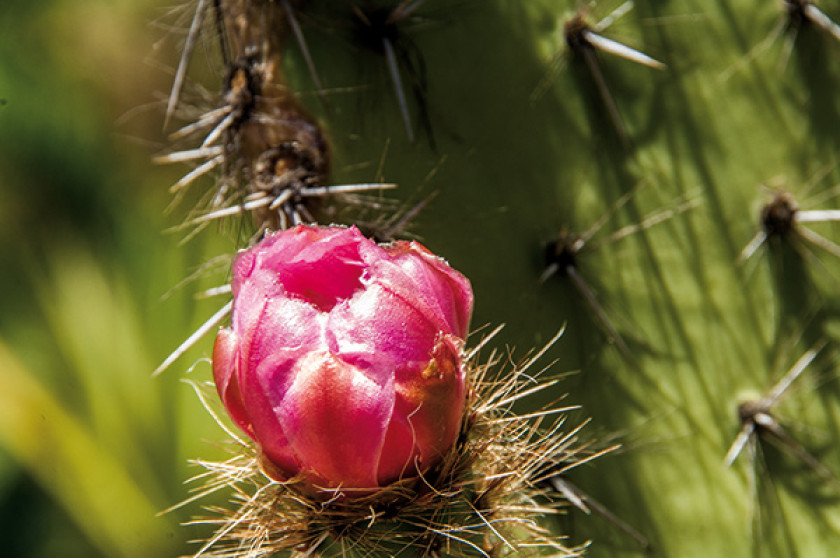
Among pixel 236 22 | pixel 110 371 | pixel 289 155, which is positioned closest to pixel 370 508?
pixel 289 155

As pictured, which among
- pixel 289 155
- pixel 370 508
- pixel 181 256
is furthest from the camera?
pixel 181 256

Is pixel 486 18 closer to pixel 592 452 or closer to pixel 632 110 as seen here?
pixel 632 110

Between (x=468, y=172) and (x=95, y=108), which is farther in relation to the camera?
(x=95, y=108)

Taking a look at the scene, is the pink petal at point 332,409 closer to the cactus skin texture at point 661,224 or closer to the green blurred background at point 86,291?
the cactus skin texture at point 661,224

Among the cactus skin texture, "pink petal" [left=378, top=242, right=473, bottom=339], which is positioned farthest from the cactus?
"pink petal" [left=378, top=242, right=473, bottom=339]

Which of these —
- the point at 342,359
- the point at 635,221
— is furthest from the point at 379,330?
the point at 635,221
